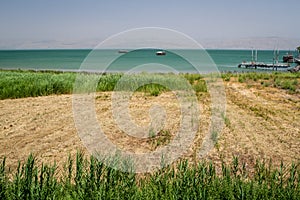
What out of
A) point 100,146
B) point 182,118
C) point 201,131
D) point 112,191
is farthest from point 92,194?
point 182,118

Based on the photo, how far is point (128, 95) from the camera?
986 centimetres

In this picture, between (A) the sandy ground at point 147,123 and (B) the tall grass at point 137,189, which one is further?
(A) the sandy ground at point 147,123

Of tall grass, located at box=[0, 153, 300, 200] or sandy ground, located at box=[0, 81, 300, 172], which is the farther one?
sandy ground, located at box=[0, 81, 300, 172]

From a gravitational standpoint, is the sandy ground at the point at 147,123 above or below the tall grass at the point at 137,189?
below

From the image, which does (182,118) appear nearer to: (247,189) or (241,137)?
(241,137)

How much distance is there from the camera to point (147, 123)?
Result: 664 centimetres

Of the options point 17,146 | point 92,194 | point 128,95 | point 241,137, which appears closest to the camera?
point 92,194

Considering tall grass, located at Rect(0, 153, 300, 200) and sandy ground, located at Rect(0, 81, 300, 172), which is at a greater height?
tall grass, located at Rect(0, 153, 300, 200)

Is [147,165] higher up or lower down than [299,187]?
lower down

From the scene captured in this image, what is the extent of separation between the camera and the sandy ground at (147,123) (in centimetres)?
497

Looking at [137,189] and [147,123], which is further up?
[137,189]

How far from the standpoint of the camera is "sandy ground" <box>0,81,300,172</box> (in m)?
4.97

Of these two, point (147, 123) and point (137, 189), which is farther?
point (147, 123)

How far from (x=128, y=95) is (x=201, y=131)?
166 inches
